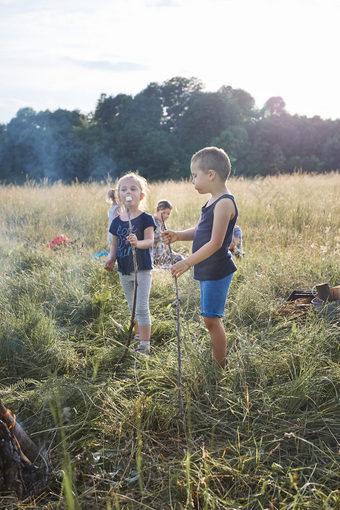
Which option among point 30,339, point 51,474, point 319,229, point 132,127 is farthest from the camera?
point 132,127

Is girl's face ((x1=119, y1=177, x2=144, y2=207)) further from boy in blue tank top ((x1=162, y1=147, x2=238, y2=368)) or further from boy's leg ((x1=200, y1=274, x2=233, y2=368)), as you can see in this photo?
boy's leg ((x1=200, y1=274, x2=233, y2=368))

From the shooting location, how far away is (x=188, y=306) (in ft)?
12.4

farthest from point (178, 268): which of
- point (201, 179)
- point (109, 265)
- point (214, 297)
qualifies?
point (109, 265)

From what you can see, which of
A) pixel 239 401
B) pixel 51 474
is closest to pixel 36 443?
pixel 51 474

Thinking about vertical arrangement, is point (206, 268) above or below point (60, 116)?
below

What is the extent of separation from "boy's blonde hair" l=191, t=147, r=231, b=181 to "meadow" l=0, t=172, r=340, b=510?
3.61 ft

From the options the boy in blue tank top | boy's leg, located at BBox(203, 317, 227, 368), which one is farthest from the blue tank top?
boy's leg, located at BBox(203, 317, 227, 368)

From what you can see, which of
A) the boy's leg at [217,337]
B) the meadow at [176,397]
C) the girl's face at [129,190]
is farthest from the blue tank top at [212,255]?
the girl's face at [129,190]

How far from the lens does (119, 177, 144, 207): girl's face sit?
117 inches

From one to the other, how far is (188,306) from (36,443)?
201cm

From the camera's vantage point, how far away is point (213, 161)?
2260 mm

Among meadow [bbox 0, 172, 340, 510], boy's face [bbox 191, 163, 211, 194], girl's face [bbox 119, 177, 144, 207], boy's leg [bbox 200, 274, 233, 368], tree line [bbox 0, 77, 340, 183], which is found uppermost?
tree line [bbox 0, 77, 340, 183]

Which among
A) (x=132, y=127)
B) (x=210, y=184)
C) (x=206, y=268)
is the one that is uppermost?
(x=132, y=127)

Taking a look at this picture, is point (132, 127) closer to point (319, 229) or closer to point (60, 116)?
point (60, 116)
